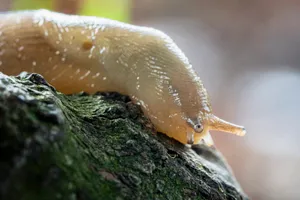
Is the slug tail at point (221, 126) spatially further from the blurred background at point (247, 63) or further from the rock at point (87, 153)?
the blurred background at point (247, 63)

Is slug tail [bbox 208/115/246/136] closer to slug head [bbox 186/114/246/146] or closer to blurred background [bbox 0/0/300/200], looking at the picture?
slug head [bbox 186/114/246/146]

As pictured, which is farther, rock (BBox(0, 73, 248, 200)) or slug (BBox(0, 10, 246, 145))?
slug (BBox(0, 10, 246, 145))

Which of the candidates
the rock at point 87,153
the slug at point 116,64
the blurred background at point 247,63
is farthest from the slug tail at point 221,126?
the blurred background at point 247,63

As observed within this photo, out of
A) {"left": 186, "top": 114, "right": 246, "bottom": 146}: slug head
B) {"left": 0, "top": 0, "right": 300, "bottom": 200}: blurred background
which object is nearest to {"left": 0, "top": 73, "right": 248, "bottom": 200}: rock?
{"left": 186, "top": 114, "right": 246, "bottom": 146}: slug head

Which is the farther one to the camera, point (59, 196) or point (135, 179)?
point (135, 179)

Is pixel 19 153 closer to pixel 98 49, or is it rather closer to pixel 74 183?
pixel 74 183

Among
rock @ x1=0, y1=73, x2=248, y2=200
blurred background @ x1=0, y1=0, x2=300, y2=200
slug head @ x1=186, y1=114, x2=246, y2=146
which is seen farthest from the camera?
blurred background @ x1=0, y1=0, x2=300, y2=200

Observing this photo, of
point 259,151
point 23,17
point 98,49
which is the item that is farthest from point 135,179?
point 259,151
